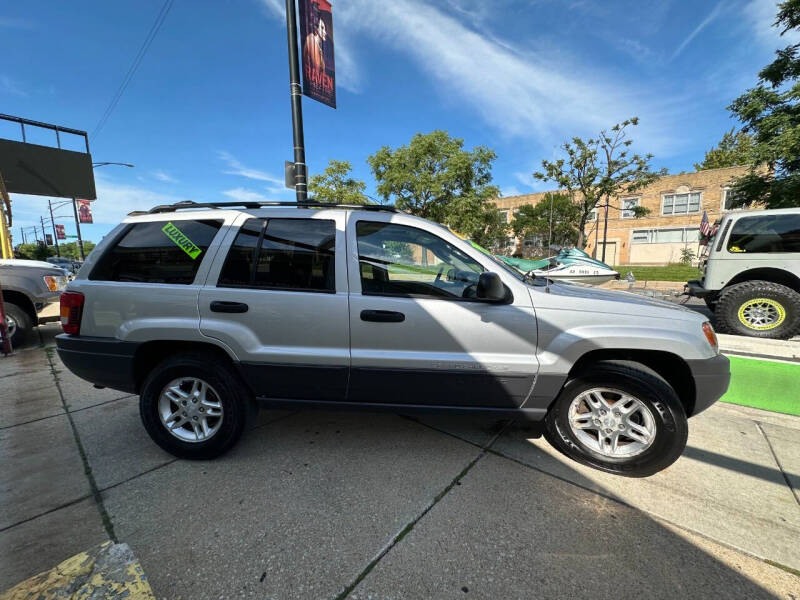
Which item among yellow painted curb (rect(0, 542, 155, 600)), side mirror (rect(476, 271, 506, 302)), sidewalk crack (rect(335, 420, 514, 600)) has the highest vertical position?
side mirror (rect(476, 271, 506, 302))

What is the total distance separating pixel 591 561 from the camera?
5.79 ft

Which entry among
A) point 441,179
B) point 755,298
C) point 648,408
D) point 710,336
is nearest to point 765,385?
point 710,336

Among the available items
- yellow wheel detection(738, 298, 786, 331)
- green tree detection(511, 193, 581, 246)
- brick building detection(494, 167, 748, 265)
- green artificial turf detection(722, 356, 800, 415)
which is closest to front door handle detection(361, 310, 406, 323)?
green artificial turf detection(722, 356, 800, 415)

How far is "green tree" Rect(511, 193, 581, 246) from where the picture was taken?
30859 mm

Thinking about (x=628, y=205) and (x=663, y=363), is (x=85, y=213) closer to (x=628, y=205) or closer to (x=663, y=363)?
Result: (x=663, y=363)

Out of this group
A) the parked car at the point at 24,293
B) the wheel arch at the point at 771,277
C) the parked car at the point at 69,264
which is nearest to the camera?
the wheel arch at the point at 771,277

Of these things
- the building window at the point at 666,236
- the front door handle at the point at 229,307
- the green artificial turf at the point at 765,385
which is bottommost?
the green artificial turf at the point at 765,385

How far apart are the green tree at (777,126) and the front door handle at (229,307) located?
49.1ft

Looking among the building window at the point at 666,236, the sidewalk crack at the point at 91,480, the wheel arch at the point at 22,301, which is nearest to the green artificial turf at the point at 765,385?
the sidewalk crack at the point at 91,480

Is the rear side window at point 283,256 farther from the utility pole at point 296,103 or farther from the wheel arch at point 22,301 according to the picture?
the wheel arch at point 22,301

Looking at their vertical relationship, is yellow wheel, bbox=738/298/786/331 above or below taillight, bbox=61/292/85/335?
below

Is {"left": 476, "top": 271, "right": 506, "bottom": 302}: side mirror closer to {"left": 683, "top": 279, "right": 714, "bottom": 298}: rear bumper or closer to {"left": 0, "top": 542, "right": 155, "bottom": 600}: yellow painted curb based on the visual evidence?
{"left": 0, "top": 542, "right": 155, "bottom": 600}: yellow painted curb

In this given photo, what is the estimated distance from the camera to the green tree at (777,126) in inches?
400

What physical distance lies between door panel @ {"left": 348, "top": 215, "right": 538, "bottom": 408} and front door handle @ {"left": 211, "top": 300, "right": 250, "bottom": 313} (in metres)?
0.78
